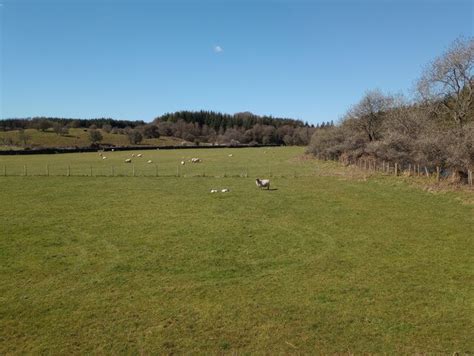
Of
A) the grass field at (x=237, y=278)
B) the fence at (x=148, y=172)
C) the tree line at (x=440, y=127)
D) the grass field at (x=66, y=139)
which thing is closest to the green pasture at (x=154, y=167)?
the fence at (x=148, y=172)

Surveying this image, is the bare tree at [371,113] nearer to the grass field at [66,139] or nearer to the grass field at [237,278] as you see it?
the grass field at [237,278]

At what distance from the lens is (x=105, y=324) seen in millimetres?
9492

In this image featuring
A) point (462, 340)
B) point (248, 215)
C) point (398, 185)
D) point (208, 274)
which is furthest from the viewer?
point (398, 185)

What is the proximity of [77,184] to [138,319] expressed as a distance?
26.9 m

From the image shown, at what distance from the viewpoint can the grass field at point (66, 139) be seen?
12962 centimetres

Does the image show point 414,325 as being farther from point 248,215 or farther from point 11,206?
point 11,206

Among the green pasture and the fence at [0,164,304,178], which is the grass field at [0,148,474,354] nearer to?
the fence at [0,164,304,178]

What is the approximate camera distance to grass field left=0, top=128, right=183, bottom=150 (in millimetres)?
129625

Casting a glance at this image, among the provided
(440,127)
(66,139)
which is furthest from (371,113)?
(66,139)

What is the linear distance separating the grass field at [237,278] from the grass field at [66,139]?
11639cm

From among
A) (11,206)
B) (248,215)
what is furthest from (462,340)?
(11,206)

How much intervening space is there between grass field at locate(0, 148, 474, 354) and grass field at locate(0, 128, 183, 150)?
11639 cm

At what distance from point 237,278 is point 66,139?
146 meters

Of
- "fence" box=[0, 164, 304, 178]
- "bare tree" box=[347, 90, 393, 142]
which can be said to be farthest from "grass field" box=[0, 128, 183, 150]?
"bare tree" box=[347, 90, 393, 142]
